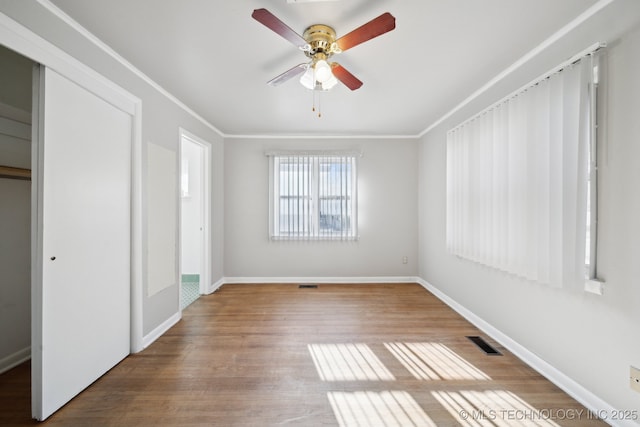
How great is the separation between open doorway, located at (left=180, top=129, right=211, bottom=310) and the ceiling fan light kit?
85.5 inches

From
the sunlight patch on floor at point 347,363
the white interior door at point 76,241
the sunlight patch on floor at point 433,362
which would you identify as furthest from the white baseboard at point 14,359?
the sunlight patch on floor at point 433,362

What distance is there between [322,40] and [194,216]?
3838 mm

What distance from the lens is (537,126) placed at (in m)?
2.08

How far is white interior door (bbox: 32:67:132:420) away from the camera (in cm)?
163

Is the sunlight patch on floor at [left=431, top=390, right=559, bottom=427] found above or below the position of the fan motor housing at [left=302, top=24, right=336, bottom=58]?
below

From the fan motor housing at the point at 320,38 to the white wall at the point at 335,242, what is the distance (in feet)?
8.96

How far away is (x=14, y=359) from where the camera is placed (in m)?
2.17

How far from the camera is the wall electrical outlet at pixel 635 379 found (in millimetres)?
1467

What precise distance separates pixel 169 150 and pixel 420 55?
2.70 meters

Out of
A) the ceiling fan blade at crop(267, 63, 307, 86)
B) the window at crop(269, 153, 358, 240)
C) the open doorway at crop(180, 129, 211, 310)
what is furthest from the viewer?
the window at crop(269, 153, 358, 240)

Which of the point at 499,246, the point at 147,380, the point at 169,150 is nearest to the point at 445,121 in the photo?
the point at 499,246

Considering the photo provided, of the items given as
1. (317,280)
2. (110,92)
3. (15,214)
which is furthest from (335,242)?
(15,214)

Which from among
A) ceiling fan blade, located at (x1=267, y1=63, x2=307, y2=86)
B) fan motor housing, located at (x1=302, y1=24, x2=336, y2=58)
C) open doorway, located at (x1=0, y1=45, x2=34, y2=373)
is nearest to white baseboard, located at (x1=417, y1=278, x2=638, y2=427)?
fan motor housing, located at (x1=302, y1=24, x2=336, y2=58)

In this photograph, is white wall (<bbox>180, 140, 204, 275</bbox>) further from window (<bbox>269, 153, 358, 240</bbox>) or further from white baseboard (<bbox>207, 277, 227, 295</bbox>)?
window (<bbox>269, 153, 358, 240</bbox>)
